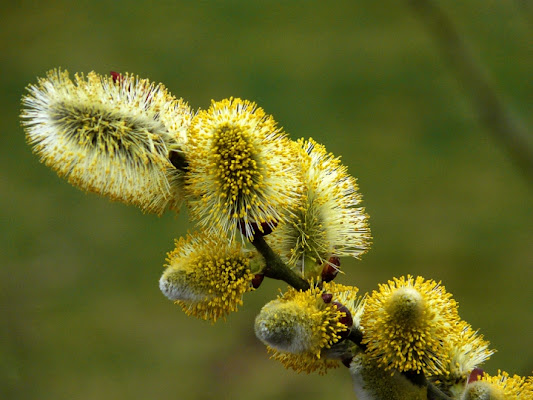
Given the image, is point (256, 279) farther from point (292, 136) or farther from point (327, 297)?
point (292, 136)

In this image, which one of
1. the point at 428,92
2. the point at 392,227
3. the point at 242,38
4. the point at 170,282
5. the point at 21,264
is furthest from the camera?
the point at 242,38

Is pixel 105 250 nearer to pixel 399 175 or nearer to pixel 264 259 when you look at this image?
pixel 399 175

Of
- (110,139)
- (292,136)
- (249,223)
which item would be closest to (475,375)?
(249,223)

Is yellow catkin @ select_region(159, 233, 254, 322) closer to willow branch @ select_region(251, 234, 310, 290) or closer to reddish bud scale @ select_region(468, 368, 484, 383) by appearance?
willow branch @ select_region(251, 234, 310, 290)

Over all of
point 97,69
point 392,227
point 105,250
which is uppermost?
point 97,69

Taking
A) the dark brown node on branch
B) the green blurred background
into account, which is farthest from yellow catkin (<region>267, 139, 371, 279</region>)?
the green blurred background

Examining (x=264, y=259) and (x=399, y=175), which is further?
(x=399, y=175)

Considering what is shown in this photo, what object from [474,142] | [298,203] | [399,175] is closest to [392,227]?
[399,175]
